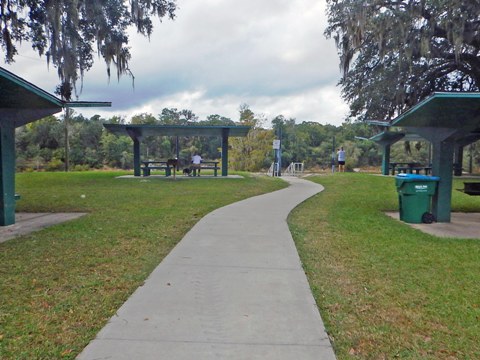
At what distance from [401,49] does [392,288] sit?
47.3 feet

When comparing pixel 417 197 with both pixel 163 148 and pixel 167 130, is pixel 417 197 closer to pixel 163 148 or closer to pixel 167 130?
pixel 167 130

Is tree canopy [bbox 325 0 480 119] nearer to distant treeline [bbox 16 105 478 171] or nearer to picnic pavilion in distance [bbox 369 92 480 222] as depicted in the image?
picnic pavilion in distance [bbox 369 92 480 222]

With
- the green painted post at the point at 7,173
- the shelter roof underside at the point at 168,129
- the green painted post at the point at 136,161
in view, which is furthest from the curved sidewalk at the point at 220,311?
the green painted post at the point at 136,161

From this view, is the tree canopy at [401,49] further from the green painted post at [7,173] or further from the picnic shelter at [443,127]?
the green painted post at [7,173]

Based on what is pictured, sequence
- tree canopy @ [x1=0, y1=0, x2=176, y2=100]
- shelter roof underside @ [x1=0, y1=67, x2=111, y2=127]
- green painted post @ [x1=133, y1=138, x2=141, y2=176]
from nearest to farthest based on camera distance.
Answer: shelter roof underside @ [x1=0, y1=67, x2=111, y2=127] → tree canopy @ [x1=0, y1=0, x2=176, y2=100] → green painted post @ [x1=133, y1=138, x2=141, y2=176]

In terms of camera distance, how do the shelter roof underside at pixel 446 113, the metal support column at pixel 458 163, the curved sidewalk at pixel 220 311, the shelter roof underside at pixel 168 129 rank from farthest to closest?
the metal support column at pixel 458 163 < the shelter roof underside at pixel 168 129 < the shelter roof underside at pixel 446 113 < the curved sidewalk at pixel 220 311

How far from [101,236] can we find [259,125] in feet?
113

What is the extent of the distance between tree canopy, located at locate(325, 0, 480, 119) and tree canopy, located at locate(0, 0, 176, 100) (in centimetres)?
783

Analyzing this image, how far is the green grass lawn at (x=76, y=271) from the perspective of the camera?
2.78 m

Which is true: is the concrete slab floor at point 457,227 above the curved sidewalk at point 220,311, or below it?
above

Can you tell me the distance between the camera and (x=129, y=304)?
131 inches

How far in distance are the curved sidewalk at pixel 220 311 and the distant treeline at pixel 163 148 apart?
30097 millimetres

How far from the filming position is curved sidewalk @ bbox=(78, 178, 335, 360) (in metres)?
2.57

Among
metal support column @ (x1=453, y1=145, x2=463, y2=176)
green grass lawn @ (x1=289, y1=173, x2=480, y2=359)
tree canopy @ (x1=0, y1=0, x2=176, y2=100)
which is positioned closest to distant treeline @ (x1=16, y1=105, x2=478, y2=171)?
metal support column @ (x1=453, y1=145, x2=463, y2=176)
